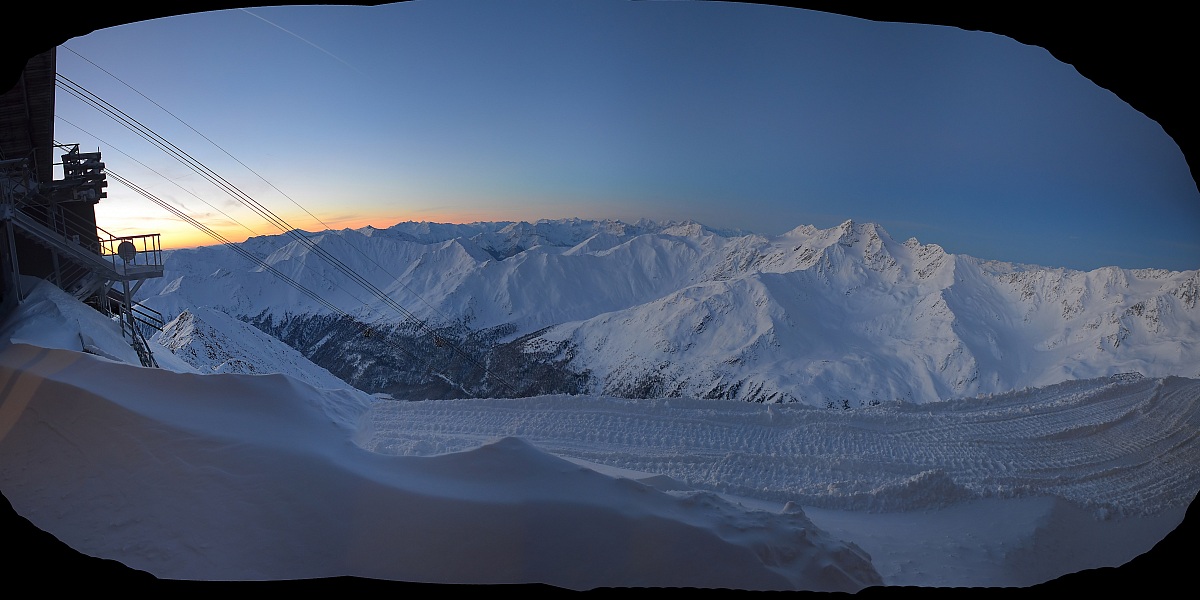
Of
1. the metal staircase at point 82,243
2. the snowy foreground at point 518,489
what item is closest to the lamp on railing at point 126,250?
the metal staircase at point 82,243

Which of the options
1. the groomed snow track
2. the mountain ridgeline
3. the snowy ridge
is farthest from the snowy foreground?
the mountain ridgeline

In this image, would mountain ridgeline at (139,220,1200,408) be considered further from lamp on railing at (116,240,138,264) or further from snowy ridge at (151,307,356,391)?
lamp on railing at (116,240,138,264)

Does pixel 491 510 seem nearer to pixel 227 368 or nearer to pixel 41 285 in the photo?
pixel 227 368

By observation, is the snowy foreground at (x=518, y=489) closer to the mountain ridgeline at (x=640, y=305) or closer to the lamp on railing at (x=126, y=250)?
the mountain ridgeline at (x=640, y=305)

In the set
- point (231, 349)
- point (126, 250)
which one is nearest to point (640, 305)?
point (231, 349)

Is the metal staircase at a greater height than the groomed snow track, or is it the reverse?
the metal staircase

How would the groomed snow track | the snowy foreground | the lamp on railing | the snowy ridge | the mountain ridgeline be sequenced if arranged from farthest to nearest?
1. the lamp on railing
2. the mountain ridgeline
3. the snowy ridge
4. the groomed snow track
5. the snowy foreground
